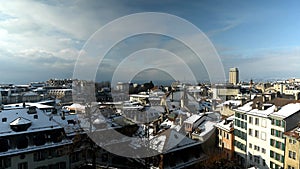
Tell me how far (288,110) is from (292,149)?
12.0 feet

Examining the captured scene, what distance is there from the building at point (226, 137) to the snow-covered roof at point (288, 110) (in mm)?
7490

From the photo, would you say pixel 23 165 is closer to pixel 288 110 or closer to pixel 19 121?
pixel 19 121

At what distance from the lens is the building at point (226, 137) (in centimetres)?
2983

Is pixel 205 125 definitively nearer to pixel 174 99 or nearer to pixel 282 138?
pixel 282 138

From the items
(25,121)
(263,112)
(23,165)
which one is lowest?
(23,165)

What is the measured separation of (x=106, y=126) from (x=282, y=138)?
16.3 metres

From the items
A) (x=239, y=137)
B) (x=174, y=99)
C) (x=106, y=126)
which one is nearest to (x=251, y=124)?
(x=239, y=137)

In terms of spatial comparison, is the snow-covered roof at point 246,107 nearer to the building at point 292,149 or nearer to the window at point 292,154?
the building at point 292,149

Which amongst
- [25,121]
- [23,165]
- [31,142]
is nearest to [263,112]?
[31,142]

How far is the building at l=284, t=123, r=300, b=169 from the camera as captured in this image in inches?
814

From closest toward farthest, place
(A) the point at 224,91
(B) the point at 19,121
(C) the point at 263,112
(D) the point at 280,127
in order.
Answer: (B) the point at 19,121 < (D) the point at 280,127 < (C) the point at 263,112 < (A) the point at 224,91

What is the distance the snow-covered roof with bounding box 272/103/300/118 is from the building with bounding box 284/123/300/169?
4.56 ft

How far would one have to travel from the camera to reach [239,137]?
94.0ft

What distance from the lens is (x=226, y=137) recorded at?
30.5 m
